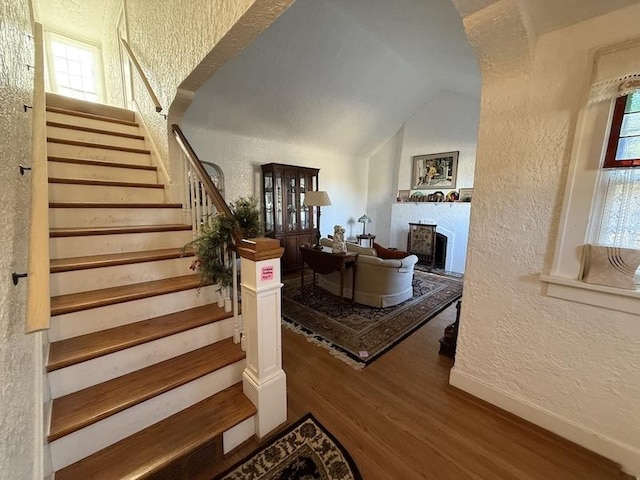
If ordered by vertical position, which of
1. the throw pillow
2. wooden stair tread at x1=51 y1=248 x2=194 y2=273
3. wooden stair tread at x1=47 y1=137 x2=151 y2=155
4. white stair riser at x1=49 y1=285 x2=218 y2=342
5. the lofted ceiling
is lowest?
white stair riser at x1=49 y1=285 x2=218 y2=342

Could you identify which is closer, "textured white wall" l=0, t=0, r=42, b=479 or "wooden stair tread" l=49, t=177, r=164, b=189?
"textured white wall" l=0, t=0, r=42, b=479

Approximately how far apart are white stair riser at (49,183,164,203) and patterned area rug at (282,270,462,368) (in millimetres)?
1842

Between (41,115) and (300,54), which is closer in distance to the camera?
(41,115)

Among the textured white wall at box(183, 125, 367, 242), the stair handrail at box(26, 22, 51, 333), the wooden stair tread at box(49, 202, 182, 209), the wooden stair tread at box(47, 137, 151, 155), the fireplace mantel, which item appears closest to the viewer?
the stair handrail at box(26, 22, 51, 333)

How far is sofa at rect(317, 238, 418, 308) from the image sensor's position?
309 cm

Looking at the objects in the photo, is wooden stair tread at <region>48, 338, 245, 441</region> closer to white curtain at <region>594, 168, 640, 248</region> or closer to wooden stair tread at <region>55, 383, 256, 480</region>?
wooden stair tread at <region>55, 383, 256, 480</region>

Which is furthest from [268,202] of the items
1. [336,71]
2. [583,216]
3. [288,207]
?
[583,216]

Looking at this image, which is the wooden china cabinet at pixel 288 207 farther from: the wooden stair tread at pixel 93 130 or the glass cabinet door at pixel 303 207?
the wooden stair tread at pixel 93 130

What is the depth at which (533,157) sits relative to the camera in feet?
4.89

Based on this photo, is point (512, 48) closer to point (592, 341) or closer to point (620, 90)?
point (620, 90)

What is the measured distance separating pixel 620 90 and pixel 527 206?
62cm

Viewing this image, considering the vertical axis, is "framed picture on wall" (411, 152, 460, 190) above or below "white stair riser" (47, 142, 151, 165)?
above

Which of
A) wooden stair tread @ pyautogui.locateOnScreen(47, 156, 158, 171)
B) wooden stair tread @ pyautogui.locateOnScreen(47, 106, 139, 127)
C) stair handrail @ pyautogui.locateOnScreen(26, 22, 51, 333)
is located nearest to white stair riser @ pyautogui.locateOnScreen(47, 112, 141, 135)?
wooden stair tread @ pyautogui.locateOnScreen(47, 106, 139, 127)

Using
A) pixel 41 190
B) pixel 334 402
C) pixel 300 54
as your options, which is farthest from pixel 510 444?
pixel 300 54
